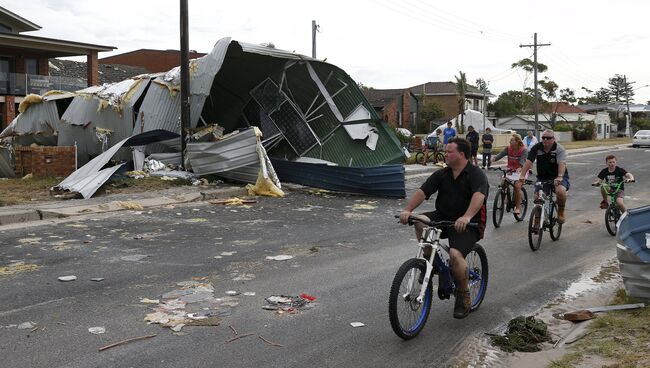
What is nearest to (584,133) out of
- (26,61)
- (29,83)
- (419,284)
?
(26,61)

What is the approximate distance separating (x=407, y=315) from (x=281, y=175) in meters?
12.7

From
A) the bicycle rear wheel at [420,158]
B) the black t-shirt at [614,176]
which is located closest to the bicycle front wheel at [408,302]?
the black t-shirt at [614,176]

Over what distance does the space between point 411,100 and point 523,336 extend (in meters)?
62.4

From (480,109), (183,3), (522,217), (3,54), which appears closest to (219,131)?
(183,3)

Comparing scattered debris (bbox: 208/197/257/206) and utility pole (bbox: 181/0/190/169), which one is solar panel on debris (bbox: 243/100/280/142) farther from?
scattered debris (bbox: 208/197/257/206)

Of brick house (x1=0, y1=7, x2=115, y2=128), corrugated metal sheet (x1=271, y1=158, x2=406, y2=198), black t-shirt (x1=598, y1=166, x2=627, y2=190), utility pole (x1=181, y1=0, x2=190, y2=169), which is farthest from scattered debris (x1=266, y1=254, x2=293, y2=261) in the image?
brick house (x1=0, y1=7, x2=115, y2=128)

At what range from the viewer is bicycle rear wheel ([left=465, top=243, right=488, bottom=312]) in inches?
237

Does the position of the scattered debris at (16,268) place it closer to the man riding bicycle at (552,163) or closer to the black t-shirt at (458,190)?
the black t-shirt at (458,190)

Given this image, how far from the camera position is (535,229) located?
9336 mm

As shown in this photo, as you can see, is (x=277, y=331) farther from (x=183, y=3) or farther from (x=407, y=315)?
(x=183, y=3)

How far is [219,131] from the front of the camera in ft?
58.5

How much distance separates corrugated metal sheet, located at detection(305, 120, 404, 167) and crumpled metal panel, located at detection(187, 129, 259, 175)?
4145 millimetres

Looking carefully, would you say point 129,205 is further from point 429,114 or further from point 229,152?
point 429,114

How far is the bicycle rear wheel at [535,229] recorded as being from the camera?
9.27 metres
